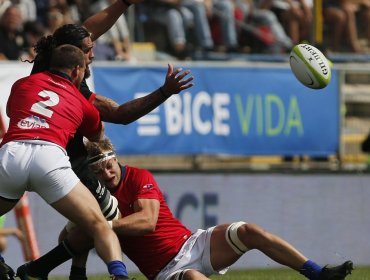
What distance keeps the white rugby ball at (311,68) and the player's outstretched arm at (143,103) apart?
1629 millimetres

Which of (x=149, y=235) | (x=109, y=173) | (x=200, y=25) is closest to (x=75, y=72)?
(x=109, y=173)

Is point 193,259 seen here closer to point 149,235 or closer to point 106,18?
point 149,235

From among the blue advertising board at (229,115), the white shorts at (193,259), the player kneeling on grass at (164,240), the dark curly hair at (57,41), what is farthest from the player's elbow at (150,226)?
the blue advertising board at (229,115)

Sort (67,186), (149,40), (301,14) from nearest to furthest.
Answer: (67,186)
(149,40)
(301,14)

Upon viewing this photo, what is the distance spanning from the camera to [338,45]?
18.1 meters

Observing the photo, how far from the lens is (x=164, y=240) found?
8258mm

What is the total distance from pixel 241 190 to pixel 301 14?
4863mm

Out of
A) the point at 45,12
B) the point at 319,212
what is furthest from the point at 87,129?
the point at 45,12

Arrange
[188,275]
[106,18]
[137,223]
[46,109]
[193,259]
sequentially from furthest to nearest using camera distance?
[106,18]
[193,259]
[137,223]
[188,275]
[46,109]

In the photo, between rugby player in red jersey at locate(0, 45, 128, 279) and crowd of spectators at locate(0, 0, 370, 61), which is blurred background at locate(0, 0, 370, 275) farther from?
rugby player in red jersey at locate(0, 45, 128, 279)

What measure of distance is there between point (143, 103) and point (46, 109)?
1.10 metres

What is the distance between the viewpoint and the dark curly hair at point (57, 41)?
27.6 feet

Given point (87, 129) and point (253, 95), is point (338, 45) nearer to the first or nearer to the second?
point (253, 95)

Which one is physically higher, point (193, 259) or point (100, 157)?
point (100, 157)
